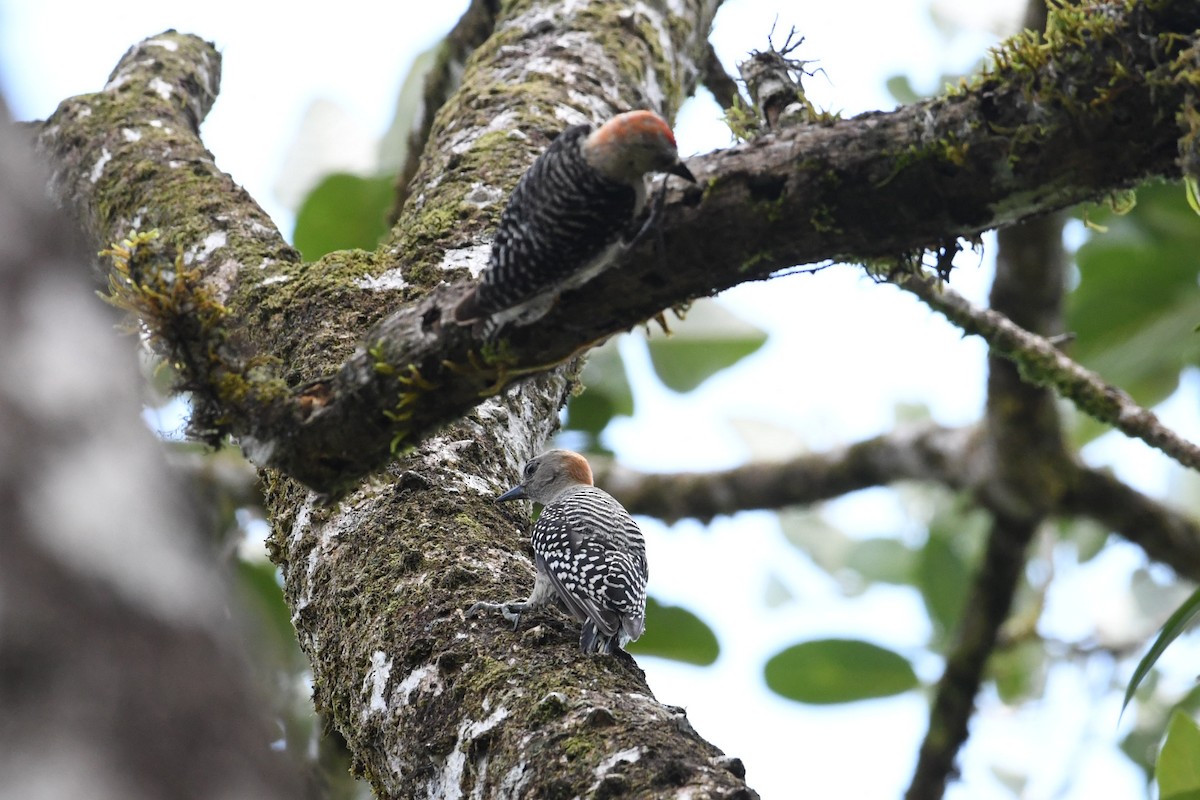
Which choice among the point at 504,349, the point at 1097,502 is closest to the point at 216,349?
A: the point at 504,349

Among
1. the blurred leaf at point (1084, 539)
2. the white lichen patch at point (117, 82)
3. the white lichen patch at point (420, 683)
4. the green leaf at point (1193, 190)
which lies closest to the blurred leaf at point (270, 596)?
the white lichen patch at point (117, 82)

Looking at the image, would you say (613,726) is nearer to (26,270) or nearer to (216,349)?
(216,349)

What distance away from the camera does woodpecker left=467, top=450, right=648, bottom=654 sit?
2885mm

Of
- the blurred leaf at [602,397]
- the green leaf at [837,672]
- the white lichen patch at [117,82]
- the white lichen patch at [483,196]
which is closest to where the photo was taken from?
the white lichen patch at [483,196]

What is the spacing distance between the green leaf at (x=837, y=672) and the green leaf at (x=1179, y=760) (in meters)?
2.47

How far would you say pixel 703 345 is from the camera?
5.95 m

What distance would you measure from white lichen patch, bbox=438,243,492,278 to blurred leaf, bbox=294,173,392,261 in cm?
245

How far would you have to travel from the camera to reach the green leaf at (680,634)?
5.08 metres

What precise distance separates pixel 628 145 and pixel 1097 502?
4179mm

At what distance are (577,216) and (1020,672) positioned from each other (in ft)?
18.1

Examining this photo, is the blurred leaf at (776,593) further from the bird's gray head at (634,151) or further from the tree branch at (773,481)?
the bird's gray head at (634,151)

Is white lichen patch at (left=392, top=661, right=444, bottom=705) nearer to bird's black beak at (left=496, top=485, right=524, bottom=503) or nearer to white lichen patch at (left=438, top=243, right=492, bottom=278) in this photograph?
bird's black beak at (left=496, top=485, right=524, bottom=503)

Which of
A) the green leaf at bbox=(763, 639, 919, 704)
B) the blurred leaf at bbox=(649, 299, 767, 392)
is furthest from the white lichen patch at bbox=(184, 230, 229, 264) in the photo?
the green leaf at bbox=(763, 639, 919, 704)

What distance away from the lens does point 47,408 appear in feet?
2.92
